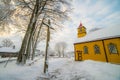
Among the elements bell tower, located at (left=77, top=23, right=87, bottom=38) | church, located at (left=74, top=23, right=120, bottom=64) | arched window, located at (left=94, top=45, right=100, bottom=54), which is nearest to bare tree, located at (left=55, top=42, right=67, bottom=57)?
bell tower, located at (left=77, top=23, right=87, bottom=38)

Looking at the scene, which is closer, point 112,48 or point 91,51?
point 112,48

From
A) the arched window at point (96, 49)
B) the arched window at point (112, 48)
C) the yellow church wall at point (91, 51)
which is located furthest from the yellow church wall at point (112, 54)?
the arched window at point (96, 49)

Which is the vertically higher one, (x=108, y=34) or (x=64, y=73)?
(x=108, y=34)

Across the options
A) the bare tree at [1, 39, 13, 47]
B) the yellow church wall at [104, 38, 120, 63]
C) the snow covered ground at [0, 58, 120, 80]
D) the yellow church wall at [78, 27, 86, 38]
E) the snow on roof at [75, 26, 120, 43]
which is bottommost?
the snow covered ground at [0, 58, 120, 80]

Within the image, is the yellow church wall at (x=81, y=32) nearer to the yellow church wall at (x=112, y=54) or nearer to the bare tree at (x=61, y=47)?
the yellow church wall at (x=112, y=54)

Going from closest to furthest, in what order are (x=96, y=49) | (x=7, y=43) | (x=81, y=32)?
1. (x=96, y=49)
2. (x=81, y=32)
3. (x=7, y=43)

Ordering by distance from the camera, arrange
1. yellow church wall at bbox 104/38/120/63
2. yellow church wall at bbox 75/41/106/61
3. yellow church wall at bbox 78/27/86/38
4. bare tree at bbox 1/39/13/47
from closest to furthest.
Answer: yellow church wall at bbox 104/38/120/63
yellow church wall at bbox 75/41/106/61
yellow church wall at bbox 78/27/86/38
bare tree at bbox 1/39/13/47

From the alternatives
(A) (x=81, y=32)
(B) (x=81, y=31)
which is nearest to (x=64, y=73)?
(A) (x=81, y=32)

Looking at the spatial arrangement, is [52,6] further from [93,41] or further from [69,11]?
[93,41]

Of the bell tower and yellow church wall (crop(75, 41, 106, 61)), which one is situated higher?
the bell tower

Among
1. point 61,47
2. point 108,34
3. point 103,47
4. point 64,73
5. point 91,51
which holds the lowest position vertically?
point 64,73

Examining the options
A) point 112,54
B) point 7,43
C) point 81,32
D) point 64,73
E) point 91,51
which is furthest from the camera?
point 7,43

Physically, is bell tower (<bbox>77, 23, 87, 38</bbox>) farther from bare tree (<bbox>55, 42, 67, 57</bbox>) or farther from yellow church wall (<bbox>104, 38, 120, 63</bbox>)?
bare tree (<bbox>55, 42, 67, 57</bbox>)

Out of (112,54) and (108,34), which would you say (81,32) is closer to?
(108,34)
